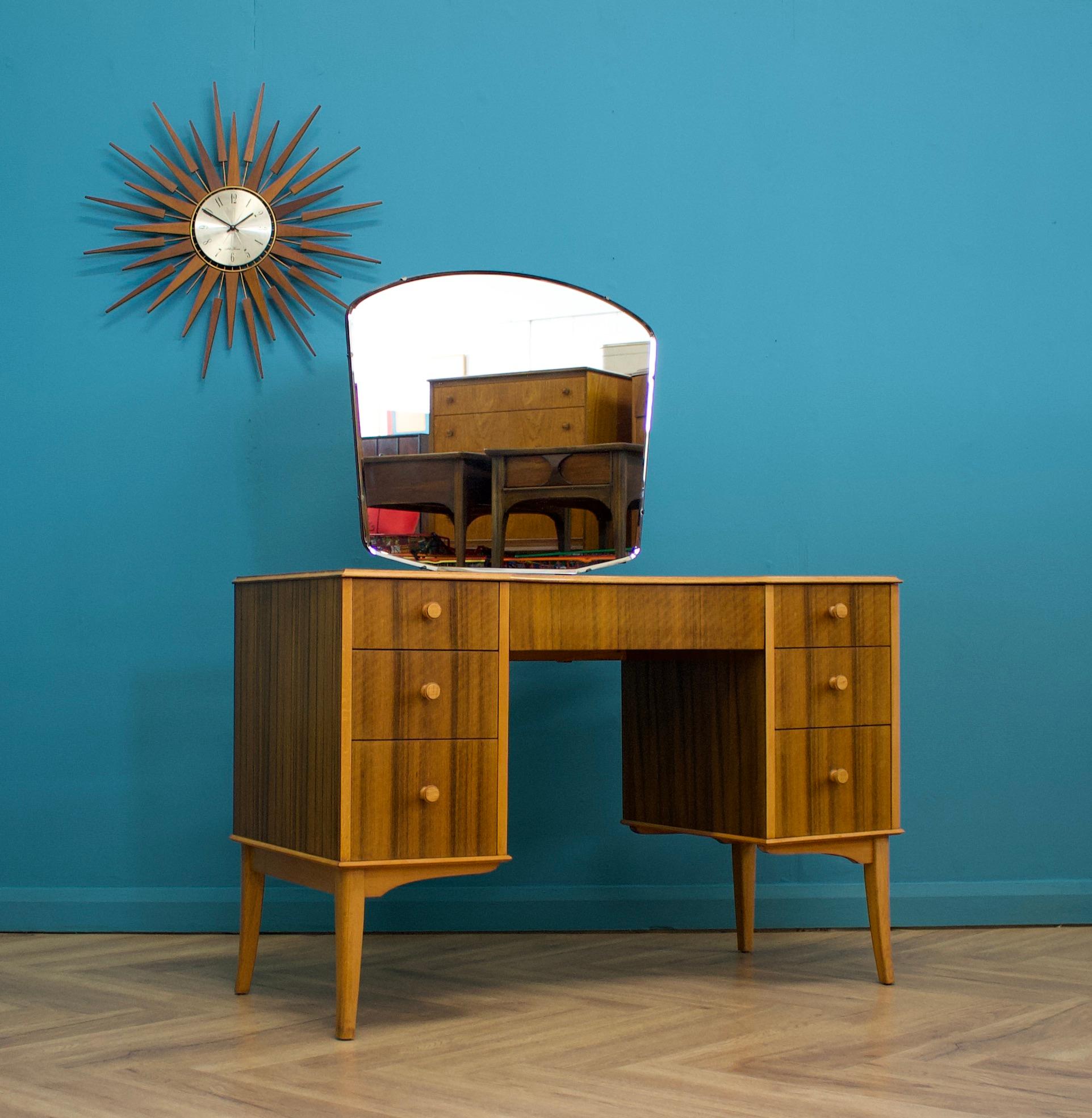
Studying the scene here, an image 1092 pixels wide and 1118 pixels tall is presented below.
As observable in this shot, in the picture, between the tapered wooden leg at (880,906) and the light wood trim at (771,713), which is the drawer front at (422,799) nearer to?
the light wood trim at (771,713)

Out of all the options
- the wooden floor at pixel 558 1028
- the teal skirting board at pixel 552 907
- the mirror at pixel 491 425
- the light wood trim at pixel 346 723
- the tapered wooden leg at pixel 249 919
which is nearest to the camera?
the wooden floor at pixel 558 1028

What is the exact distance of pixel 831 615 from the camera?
6.95 ft

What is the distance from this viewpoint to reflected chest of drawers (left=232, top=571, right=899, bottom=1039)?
72.4 inches

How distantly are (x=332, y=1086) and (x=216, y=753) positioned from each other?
1.06m

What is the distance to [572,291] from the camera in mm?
2379

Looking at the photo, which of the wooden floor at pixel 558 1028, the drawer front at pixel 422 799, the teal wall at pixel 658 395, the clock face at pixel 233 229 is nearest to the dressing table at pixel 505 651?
the drawer front at pixel 422 799

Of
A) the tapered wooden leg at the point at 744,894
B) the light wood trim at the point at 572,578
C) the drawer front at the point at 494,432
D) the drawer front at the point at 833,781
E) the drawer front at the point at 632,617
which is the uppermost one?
the drawer front at the point at 494,432

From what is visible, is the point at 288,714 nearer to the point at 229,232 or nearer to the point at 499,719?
the point at 499,719

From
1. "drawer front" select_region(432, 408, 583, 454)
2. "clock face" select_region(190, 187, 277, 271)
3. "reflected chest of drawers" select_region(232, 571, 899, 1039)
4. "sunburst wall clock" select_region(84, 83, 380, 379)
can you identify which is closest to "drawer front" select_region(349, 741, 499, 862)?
"reflected chest of drawers" select_region(232, 571, 899, 1039)

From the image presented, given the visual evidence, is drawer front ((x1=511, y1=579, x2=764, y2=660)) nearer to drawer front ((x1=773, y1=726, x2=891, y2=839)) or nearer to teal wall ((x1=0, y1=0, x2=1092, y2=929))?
drawer front ((x1=773, y1=726, x2=891, y2=839))

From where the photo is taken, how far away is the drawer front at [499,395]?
229 centimetres

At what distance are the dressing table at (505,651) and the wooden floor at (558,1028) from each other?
0.14 meters

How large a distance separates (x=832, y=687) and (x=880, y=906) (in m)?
0.40

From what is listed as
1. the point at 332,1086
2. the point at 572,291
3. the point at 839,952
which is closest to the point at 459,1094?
the point at 332,1086
